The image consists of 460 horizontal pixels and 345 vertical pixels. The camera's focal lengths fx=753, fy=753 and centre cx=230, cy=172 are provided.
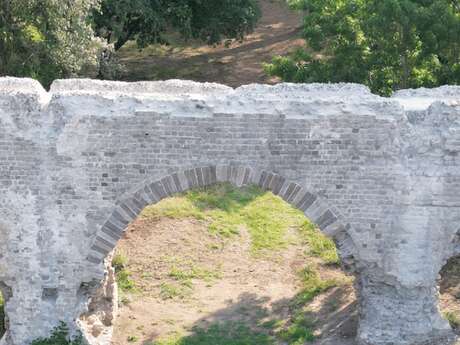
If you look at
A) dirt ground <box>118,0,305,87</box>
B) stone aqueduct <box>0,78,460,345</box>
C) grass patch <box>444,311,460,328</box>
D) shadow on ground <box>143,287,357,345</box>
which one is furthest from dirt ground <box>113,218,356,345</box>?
dirt ground <box>118,0,305,87</box>

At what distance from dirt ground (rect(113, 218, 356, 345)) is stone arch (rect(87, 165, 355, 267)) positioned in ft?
7.05

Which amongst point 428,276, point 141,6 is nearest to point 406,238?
point 428,276

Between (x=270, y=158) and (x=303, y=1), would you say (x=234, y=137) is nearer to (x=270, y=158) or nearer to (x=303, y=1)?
(x=270, y=158)

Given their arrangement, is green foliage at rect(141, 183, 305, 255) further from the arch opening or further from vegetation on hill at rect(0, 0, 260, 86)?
vegetation on hill at rect(0, 0, 260, 86)

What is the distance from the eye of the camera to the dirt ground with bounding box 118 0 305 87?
23453 millimetres

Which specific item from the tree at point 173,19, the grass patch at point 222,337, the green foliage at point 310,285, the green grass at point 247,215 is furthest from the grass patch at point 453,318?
the tree at point 173,19

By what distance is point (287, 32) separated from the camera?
27062 millimetres

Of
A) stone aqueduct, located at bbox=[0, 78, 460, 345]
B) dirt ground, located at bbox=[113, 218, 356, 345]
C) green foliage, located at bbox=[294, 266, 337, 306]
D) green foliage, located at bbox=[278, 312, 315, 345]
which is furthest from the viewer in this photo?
green foliage, located at bbox=[294, 266, 337, 306]

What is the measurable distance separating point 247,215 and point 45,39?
18.8ft

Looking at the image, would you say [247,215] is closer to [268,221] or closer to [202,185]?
[268,221]

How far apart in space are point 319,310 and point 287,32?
16792mm

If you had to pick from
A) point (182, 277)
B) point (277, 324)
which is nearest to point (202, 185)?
point (277, 324)

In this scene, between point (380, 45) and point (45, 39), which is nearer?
point (380, 45)

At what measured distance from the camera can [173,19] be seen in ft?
68.9
